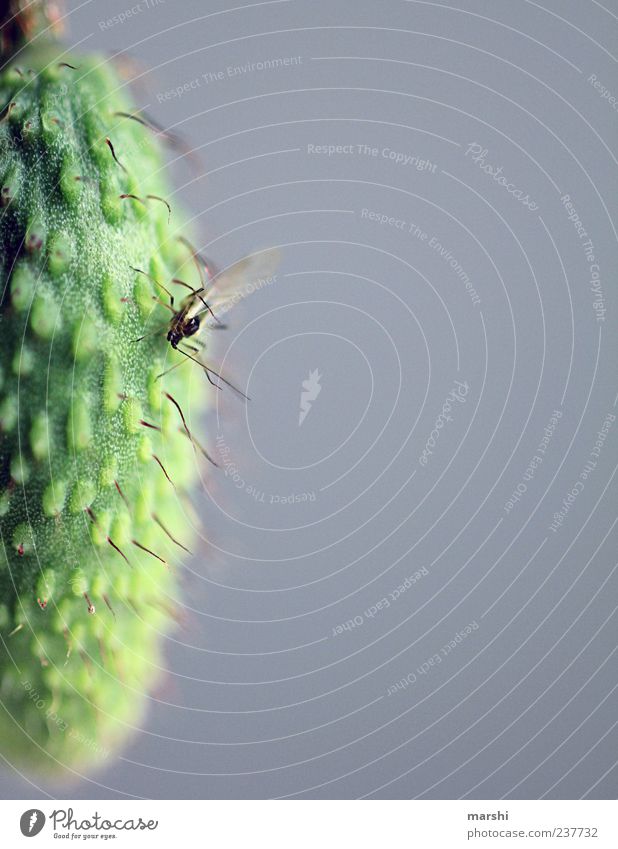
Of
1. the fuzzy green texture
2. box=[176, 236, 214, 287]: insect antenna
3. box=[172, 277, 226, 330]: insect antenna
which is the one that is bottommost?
the fuzzy green texture

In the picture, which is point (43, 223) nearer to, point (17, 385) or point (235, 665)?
point (17, 385)

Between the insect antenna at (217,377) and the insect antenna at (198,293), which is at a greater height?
the insect antenna at (198,293)

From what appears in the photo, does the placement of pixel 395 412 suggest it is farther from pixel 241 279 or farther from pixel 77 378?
pixel 77 378

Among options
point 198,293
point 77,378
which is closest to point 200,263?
point 198,293

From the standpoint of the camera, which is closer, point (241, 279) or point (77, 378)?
point (77, 378)

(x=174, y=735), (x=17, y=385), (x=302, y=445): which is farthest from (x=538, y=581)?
(x=17, y=385)
